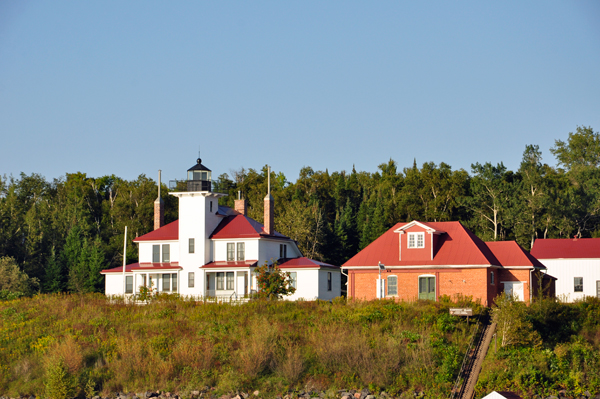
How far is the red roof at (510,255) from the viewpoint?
38750 millimetres

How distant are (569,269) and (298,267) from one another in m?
19.4

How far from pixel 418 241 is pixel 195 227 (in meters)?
16.1

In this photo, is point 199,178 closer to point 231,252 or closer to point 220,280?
point 231,252

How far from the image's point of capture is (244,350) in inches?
1103

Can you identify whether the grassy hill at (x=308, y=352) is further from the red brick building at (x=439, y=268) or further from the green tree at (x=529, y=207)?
the green tree at (x=529, y=207)

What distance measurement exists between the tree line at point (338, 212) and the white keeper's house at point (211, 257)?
18.2 meters

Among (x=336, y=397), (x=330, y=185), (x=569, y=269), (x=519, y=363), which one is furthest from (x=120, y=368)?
(x=330, y=185)

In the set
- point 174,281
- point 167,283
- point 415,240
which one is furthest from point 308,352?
point 167,283

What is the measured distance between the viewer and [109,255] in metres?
72.9

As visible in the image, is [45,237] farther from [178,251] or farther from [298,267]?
[298,267]

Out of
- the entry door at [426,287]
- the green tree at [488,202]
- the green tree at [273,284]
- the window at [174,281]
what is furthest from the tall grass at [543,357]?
the green tree at [488,202]

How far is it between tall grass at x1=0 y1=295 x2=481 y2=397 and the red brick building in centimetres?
315

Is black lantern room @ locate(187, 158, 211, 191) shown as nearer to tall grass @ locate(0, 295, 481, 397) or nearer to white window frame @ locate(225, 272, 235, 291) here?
white window frame @ locate(225, 272, 235, 291)

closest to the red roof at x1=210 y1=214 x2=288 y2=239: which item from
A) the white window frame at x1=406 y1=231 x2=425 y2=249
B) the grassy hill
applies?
the white window frame at x1=406 y1=231 x2=425 y2=249
